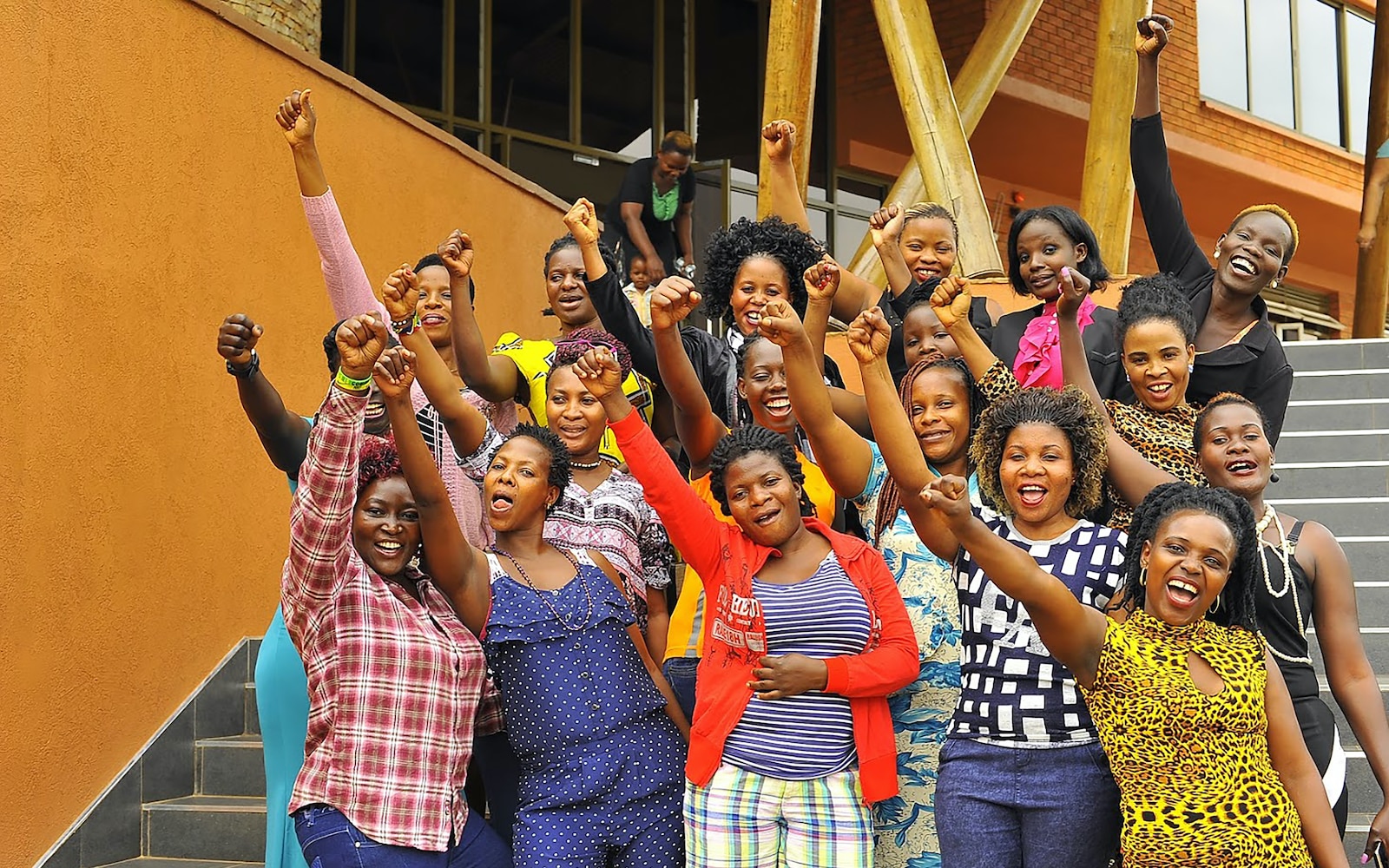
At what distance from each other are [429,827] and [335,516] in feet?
2.51

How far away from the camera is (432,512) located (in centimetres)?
363

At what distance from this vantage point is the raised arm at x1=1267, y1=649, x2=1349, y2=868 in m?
3.22

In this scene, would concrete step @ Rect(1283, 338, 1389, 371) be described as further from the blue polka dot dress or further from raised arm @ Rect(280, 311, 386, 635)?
raised arm @ Rect(280, 311, 386, 635)

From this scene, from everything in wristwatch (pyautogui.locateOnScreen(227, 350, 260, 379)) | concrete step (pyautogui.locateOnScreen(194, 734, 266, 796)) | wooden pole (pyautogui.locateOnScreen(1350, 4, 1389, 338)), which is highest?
wooden pole (pyautogui.locateOnScreen(1350, 4, 1389, 338))

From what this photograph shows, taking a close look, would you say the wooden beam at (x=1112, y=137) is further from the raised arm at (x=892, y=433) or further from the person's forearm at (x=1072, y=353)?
the raised arm at (x=892, y=433)

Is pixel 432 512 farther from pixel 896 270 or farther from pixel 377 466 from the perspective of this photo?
pixel 896 270

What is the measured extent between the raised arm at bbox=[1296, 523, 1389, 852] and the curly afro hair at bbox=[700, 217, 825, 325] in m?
1.98

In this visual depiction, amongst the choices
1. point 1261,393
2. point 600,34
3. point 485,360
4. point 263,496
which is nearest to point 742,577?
point 485,360

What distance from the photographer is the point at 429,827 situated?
3451 millimetres

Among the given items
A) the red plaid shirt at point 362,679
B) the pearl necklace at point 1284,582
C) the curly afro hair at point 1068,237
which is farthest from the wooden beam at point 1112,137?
the red plaid shirt at point 362,679

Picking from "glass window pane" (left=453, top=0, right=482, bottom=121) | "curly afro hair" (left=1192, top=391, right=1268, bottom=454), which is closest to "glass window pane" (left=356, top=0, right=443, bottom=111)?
"glass window pane" (left=453, top=0, right=482, bottom=121)

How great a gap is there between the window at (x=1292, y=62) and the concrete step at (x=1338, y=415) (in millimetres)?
9215

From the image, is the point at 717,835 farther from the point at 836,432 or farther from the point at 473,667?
the point at 836,432

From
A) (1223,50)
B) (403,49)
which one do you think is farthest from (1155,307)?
(1223,50)
